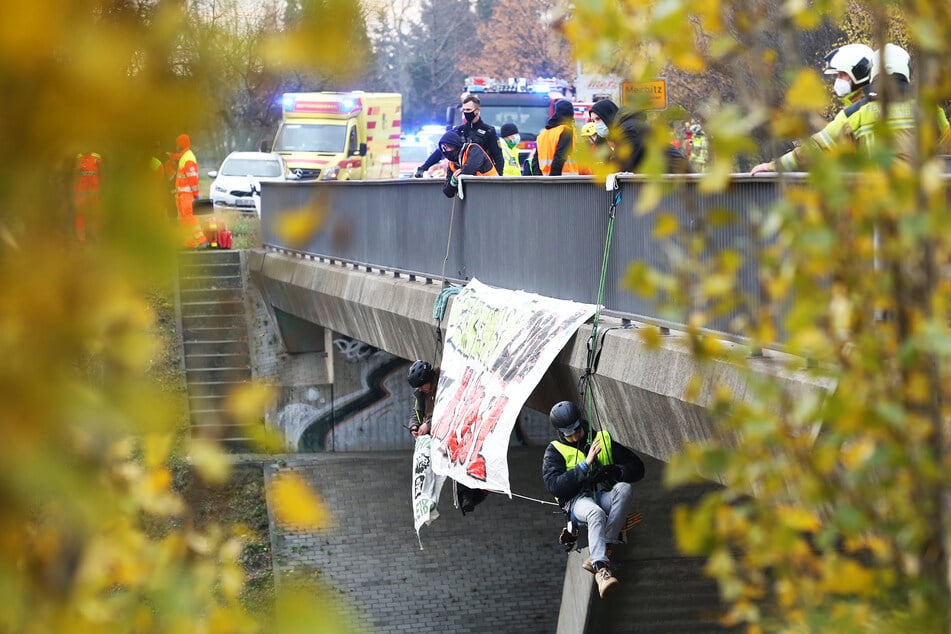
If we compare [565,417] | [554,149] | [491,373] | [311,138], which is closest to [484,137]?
[554,149]

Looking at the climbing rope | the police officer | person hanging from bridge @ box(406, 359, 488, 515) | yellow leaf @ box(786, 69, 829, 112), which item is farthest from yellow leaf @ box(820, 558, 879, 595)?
the police officer

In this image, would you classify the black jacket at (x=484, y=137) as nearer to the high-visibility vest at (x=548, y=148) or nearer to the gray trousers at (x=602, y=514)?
the high-visibility vest at (x=548, y=148)

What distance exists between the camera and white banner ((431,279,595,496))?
34.0ft

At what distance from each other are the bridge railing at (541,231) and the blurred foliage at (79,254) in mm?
4010

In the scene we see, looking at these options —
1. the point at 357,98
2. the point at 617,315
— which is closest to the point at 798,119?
the point at 617,315

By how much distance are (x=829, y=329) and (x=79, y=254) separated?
1.38m

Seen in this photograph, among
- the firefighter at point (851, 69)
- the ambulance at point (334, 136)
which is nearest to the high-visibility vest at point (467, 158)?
the firefighter at point (851, 69)

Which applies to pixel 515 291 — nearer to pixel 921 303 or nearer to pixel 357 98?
pixel 921 303

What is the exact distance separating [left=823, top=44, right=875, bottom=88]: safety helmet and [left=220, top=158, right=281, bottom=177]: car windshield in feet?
93.1

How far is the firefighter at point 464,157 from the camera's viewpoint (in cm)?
1430

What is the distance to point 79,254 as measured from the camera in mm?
1688

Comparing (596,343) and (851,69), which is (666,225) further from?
(596,343)

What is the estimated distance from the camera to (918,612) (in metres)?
2.63

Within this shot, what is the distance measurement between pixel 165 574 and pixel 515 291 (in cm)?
989
